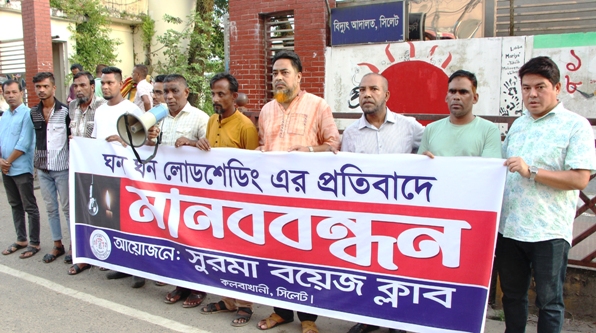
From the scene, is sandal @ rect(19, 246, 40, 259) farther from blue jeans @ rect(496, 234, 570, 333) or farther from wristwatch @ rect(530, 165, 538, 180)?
wristwatch @ rect(530, 165, 538, 180)

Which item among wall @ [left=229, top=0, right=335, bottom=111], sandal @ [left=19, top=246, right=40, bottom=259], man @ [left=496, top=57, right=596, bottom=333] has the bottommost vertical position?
sandal @ [left=19, top=246, right=40, bottom=259]

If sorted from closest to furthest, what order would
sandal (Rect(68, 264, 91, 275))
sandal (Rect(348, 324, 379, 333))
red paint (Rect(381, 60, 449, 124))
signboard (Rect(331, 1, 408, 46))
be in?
sandal (Rect(348, 324, 379, 333)) → sandal (Rect(68, 264, 91, 275)) → red paint (Rect(381, 60, 449, 124)) → signboard (Rect(331, 1, 408, 46))

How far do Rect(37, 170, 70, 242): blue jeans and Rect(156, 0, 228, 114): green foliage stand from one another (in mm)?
10932

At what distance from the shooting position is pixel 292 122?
12.1ft

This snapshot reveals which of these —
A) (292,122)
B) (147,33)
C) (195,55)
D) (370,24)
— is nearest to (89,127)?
(292,122)

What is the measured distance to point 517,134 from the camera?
2957mm

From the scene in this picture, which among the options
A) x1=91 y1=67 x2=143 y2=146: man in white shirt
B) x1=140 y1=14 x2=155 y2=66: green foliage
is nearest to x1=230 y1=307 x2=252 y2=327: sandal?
x1=91 y1=67 x2=143 y2=146: man in white shirt

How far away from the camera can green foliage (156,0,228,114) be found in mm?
16172

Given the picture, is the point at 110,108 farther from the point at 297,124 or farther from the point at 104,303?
the point at 297,124

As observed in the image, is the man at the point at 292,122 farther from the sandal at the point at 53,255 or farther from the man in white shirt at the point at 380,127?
the sandal at the point at 53,255

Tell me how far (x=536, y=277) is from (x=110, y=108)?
397 centimetres

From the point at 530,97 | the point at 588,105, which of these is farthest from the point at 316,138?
the point at 588,105

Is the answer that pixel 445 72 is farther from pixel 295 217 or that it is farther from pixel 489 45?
pixel 295 217

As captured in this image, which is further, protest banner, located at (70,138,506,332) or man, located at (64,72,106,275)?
man, located at (64,72,106,275)
